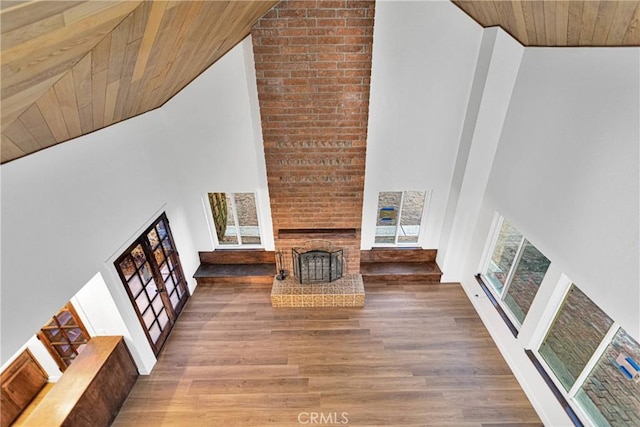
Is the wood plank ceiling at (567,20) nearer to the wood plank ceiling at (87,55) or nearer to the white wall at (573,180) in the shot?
the white wall at (573,180)

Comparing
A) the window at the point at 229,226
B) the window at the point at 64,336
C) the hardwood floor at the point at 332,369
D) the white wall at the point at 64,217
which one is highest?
the white wall at the point at 64,217

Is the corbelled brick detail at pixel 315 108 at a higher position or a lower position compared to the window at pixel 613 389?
higher

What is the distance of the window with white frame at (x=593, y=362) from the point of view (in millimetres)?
2688

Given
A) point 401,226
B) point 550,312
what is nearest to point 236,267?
point 401,226

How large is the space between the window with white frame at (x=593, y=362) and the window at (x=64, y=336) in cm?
542

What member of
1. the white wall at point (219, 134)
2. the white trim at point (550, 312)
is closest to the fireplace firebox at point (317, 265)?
the white wall at point (219, 134)

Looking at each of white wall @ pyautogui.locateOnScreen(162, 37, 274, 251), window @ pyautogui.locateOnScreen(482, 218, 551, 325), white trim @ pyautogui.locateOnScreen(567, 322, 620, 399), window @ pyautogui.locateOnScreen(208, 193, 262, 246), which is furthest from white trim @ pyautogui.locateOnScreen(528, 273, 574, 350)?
window @ pyautogui.locateOnScreen(208, 193, 262, 246)

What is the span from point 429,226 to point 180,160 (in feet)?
13.9

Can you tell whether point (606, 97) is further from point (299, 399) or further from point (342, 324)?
point (299, 399)

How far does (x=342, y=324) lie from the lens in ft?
15.4

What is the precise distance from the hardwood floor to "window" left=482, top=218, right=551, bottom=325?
2.04 ft

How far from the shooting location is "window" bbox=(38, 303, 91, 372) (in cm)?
363

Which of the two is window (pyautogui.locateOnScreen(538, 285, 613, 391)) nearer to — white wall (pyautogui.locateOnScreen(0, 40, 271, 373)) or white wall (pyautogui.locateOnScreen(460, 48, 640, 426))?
white wall (pyautogui.locateOnScreen(460, 48, 640, 426))

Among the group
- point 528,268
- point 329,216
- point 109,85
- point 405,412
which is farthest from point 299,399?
point 109,85
